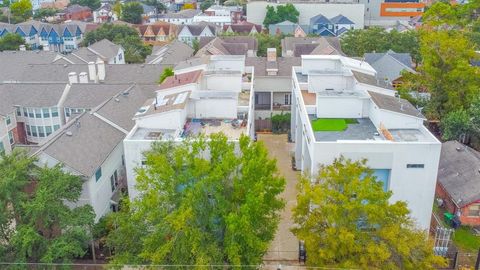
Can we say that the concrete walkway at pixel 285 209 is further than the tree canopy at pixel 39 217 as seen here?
Yes

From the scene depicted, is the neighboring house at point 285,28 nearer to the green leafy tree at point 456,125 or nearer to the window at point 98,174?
the green leafy tree at point 456,125

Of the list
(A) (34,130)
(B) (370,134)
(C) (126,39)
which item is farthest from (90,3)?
(B) (370,134)

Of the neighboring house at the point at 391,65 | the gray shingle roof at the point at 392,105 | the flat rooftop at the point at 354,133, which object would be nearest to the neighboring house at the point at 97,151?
the flat rooftop at the point at 354,133

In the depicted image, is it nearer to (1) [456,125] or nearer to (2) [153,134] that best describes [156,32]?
(2) [153,134]

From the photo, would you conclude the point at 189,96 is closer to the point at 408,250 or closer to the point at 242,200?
the point at 242,200

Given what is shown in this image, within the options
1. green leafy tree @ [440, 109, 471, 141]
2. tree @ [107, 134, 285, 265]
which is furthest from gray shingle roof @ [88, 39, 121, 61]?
tree @ [107, 134, 285, 265]

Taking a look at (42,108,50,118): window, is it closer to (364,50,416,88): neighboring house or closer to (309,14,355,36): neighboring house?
(364,50,416,88): neighboring house

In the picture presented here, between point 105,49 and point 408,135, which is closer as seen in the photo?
point 408,135
